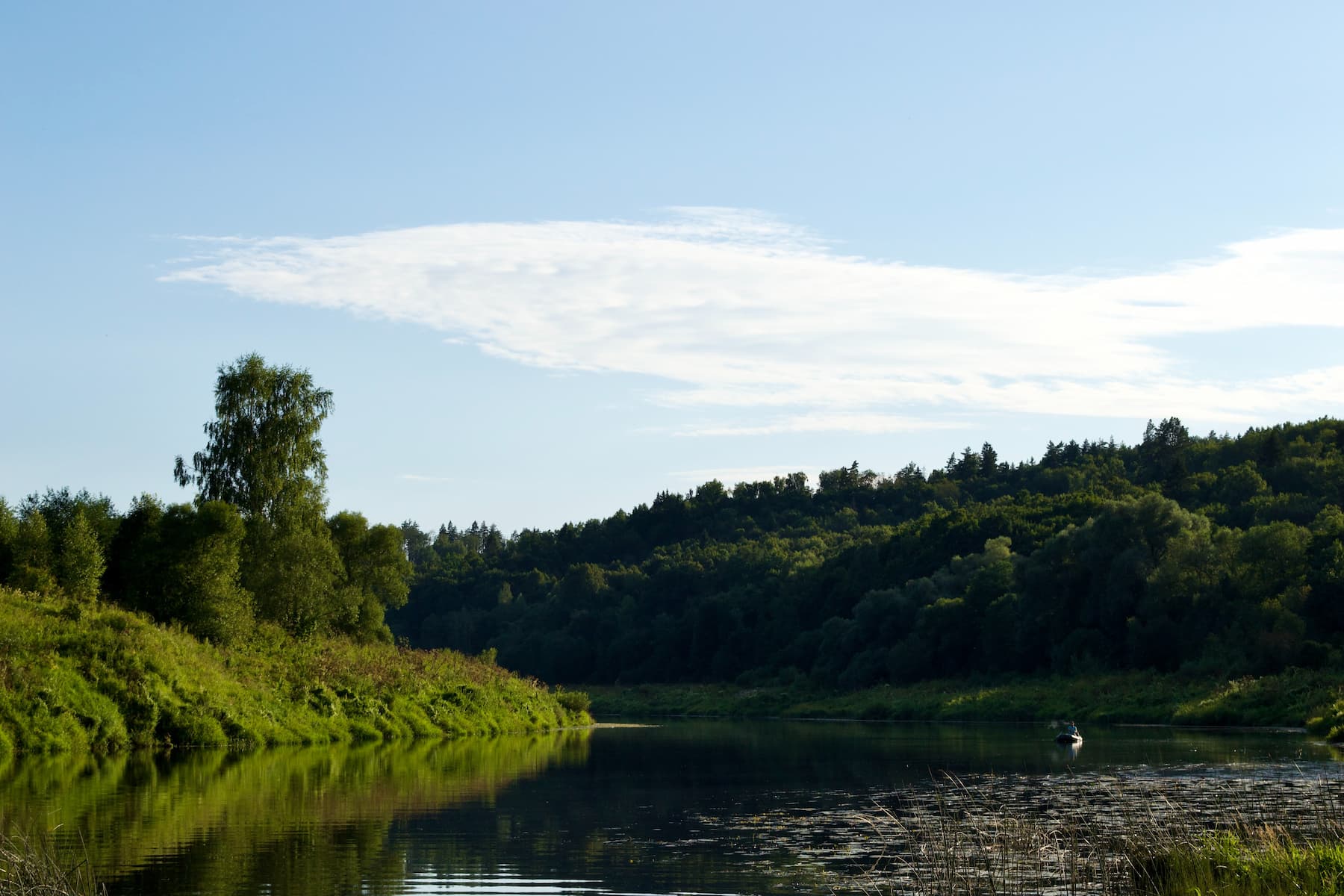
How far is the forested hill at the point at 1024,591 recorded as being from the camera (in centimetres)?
9394

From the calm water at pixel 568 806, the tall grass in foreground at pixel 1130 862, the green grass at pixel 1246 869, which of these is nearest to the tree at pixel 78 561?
the calm water at pixel 568 806

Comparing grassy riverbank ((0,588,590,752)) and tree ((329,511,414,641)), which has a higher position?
tree ((329,511,414,641))

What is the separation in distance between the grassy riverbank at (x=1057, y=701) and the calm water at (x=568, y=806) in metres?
18.9

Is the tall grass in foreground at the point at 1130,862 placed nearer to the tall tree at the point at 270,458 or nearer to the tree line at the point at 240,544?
the tree line at the point at 240,544

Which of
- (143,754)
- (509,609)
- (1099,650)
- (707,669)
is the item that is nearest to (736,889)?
(143,754)

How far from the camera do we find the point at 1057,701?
3725 inches

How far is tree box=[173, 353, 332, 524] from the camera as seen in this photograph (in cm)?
7475

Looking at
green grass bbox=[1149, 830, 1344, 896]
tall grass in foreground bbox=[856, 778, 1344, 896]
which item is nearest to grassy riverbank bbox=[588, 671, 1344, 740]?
tall grass in foreground bbox=[856, 778, 1344, 896]

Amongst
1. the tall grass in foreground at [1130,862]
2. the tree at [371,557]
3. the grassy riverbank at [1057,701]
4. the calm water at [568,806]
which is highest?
the tree at [371,557]

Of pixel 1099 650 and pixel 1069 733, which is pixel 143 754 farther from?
pixel 1099 650

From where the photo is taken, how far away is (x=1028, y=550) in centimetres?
13238

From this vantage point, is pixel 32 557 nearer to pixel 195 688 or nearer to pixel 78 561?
pixel 78 561

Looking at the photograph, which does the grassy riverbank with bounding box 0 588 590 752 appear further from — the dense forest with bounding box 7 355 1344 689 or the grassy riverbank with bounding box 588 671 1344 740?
the grassy riverbank with bounding box 588 671 1344 740

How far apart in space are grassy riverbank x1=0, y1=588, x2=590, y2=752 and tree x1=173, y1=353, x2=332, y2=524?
8838mm
